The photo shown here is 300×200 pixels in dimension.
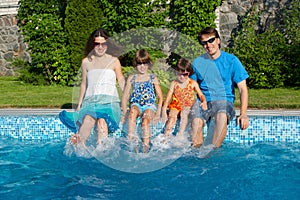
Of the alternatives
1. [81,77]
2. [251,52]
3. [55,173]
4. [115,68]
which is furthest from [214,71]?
[251,52]

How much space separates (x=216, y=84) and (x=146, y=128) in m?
0.97

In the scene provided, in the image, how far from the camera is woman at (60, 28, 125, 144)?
5051 millimetres

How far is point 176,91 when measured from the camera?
534cm

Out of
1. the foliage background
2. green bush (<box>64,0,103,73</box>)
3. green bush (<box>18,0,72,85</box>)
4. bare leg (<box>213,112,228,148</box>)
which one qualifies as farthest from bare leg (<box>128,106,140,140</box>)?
green bush (<box>18,0,72,85</box>)

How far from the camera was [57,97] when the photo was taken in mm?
8227

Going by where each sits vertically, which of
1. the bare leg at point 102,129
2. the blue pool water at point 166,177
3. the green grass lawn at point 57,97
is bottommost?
the blue pool water at point 166,177

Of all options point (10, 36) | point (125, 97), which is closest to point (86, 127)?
point (125, 97)

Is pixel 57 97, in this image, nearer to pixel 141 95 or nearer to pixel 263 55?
pixel 141 95

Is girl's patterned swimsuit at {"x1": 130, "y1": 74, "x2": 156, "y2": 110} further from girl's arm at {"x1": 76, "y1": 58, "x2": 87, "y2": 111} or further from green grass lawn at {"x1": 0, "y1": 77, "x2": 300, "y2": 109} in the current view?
green grass lawn at {"x1": 0, "y1": 77, "x2": 300, "y2": 109}

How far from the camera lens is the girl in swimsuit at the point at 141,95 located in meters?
5.07

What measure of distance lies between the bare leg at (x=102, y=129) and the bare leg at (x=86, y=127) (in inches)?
3.3

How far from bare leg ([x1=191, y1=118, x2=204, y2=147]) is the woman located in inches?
34.6

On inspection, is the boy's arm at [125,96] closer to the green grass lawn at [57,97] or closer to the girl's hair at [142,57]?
the girl's hair at [142,57]

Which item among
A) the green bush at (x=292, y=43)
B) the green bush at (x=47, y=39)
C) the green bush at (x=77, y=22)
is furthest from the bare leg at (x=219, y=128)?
the green bush at (x=47, y=39)
